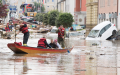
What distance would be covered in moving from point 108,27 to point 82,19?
1724 inches

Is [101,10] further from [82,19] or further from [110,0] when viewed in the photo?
[82,19]

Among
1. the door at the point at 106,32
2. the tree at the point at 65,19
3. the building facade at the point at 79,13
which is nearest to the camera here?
the door at the point at 106,32

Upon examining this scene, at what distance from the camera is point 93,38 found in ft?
114

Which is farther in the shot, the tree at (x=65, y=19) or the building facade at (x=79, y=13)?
the building facade at (x=79, y=13)

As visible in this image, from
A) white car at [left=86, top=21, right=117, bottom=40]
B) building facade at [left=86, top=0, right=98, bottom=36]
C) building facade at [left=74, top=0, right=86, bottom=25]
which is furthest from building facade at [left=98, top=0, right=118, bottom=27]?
building facade at [left=74, top=0, right=86, bottom=25]

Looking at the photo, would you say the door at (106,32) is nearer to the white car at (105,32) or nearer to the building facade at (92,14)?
the white car at (105,32)

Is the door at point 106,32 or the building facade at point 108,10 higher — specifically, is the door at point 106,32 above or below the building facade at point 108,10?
below

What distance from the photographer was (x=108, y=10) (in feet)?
151

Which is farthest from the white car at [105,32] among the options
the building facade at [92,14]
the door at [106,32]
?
the building facade at [92,14]

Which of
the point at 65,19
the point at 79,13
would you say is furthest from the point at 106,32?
the point at 79,13

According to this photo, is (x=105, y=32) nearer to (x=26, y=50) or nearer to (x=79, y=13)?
(x=26, y=50)

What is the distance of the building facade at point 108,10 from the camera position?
42419 mm

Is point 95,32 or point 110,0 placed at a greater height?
point 110,0

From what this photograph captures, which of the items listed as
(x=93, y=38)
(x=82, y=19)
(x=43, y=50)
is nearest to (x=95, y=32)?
(x=93, y=38)
